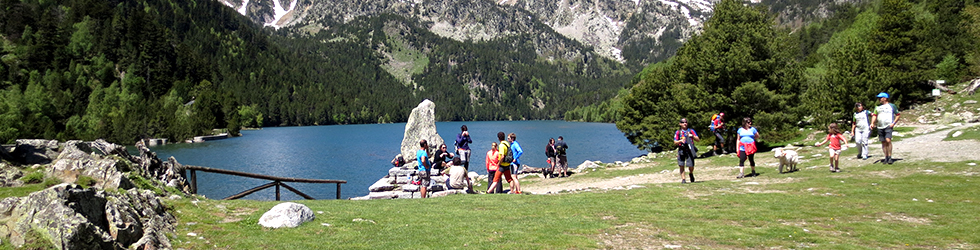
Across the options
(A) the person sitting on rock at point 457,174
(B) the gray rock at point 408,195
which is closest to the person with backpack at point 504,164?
(A) the person sitting on rock at point 457,174

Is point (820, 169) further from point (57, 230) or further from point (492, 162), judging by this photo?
point (57, 230)

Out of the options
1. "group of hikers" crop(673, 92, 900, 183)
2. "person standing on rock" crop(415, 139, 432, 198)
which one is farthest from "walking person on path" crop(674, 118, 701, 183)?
"person standing on rock" crop(415, 139, 432, 198)

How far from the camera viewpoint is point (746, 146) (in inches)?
695

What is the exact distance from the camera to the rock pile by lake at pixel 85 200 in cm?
633

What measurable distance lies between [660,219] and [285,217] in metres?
8.02

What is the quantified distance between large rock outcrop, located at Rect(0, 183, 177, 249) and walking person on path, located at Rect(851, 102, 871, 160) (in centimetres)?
2206

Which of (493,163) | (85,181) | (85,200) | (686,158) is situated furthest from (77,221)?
(686,158)

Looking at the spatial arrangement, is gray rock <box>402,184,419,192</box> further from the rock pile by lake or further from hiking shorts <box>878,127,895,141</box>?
hiking shorts <box>878,127,895,141</box>

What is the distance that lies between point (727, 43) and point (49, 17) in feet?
604

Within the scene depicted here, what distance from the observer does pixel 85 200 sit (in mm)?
7062

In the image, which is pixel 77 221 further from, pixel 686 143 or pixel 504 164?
pixel 686 143

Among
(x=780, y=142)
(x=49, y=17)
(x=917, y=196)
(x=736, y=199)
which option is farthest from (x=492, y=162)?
(x=49, y=17)

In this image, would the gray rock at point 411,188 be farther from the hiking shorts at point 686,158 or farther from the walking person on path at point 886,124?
the walking person on path at point 886,124

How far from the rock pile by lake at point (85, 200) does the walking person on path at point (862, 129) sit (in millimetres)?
22069
